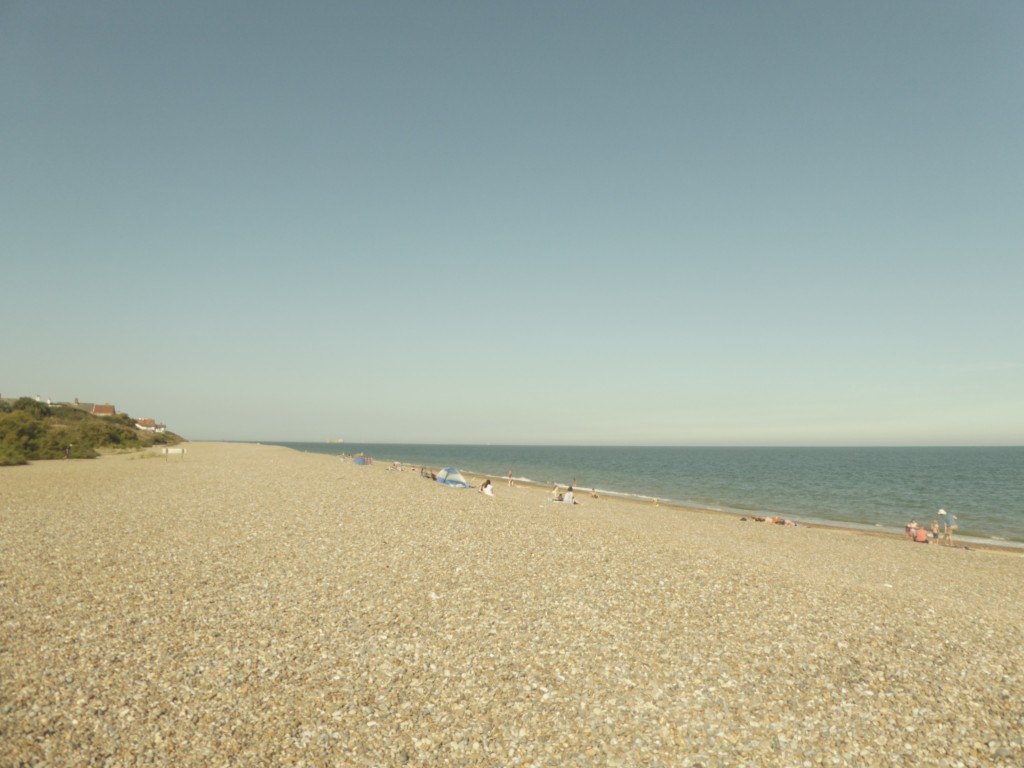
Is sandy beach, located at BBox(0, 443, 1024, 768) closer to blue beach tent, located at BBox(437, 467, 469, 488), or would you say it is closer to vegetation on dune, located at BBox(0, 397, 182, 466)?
blue beach tent, located at BBox(437, 467, 469, 488)

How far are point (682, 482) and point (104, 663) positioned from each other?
7186 centimetres

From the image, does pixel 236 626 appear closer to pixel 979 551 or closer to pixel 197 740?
pixel 197 740

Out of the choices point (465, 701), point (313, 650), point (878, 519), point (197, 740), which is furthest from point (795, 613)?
point (878, 519)

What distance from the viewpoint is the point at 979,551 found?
95.3ft

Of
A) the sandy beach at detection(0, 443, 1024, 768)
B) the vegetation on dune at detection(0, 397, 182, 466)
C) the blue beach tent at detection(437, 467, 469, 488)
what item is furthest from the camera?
the vegetation on dune at detection(0, 397, 182, 466)

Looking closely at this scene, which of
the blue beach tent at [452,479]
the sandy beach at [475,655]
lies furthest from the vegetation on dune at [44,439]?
the sandy beach at [475,655]

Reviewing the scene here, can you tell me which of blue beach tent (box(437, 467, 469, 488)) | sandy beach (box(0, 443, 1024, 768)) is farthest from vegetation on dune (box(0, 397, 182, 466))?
sandy beach (box(0, 443, 1024, 768))

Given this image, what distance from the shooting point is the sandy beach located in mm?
6891

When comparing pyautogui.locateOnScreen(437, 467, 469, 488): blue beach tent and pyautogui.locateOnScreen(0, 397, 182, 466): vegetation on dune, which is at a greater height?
pyautogui.locateOnScreen(0, 397, 182, 466): vegetation on dune

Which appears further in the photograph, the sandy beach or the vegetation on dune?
the vegetation on dune

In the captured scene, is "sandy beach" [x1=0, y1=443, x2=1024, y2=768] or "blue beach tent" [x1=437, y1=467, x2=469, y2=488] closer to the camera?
"sandy beach" [x1=0, y1=443, x2=1024, y2=768]

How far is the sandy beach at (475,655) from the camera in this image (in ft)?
22.6

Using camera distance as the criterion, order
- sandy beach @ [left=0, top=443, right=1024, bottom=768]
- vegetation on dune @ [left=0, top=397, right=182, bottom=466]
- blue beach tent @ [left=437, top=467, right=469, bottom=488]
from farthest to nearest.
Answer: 1. vegetation on dune @ [left=0, top=397, right=182, bottom=466]
2. blue beach tent @ [left=437, top=467, right=469, bottom=488]
3. sandy beach @ [left=0, top=443, right=1024, bottom=768]

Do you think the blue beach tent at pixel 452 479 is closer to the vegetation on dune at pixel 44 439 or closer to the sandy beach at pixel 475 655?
the sandy beach at pixel 475 655
